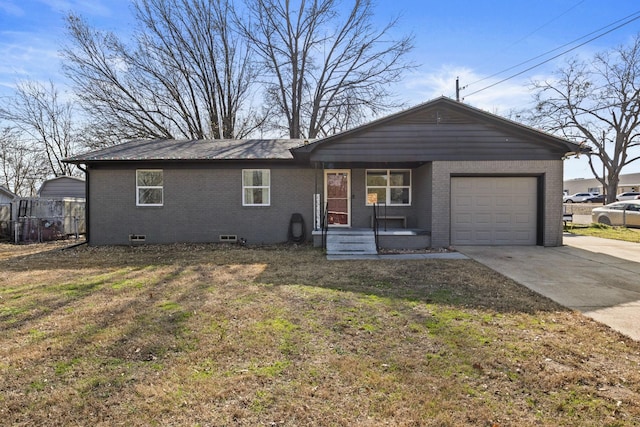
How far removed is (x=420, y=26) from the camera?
2095cm

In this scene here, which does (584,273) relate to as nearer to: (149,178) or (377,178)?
(377,178)

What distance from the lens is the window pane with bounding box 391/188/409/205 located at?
12.6 m

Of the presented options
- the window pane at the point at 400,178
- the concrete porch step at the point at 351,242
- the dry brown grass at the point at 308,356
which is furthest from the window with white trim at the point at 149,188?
the window pane at the point at 400,178

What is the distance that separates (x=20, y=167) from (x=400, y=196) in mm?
34311

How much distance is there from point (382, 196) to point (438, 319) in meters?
8.29

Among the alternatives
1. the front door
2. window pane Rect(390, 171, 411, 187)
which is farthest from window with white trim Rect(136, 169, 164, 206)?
window pane Rect(390, 171, 411, 187)

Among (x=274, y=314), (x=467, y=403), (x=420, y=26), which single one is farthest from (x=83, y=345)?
(x=420, y=26)

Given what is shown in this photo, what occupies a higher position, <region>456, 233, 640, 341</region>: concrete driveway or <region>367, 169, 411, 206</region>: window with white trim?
<region>367, 169, 411, 206</region>: window with white trim

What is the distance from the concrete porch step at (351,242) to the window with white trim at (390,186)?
2.05 m

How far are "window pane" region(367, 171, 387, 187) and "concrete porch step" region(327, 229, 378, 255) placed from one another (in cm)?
227

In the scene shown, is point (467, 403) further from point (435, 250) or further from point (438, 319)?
point (435, 250)

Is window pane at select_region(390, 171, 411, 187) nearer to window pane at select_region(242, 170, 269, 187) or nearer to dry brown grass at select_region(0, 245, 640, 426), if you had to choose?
window pane at select_region(242, 170, 269, 187)

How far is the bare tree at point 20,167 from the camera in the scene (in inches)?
1150

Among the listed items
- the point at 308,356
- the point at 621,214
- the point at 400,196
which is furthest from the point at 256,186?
the point at 621,214
